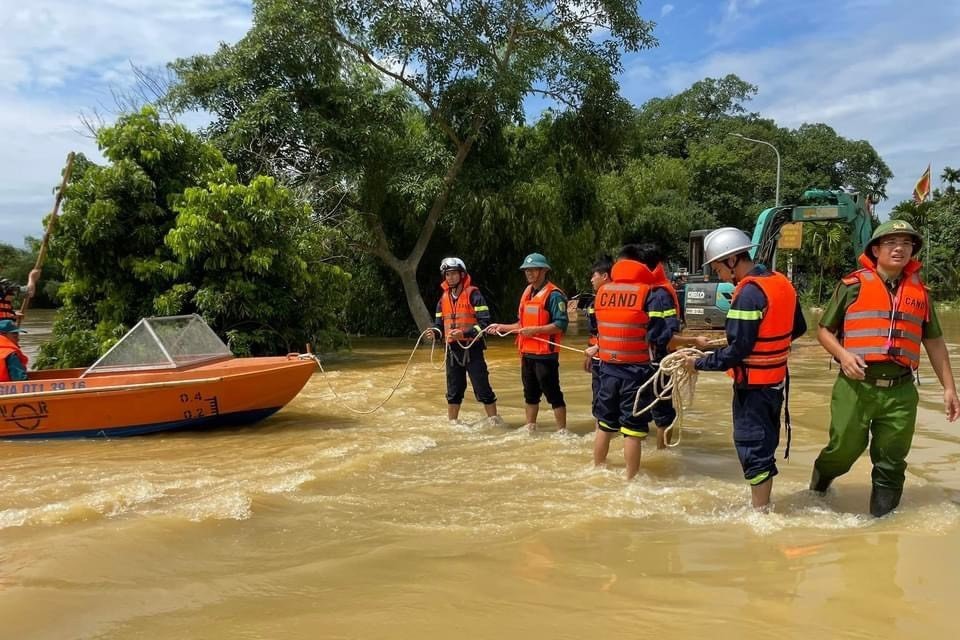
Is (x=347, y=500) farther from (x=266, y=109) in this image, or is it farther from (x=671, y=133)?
(x=671, y=133)

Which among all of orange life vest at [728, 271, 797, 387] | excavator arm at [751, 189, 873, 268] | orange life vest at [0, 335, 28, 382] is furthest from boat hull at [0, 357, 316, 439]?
excavator arm at [751, 189, 873, 268]

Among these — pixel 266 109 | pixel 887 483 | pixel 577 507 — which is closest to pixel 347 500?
pixel 577 507

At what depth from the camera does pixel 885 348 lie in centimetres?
363

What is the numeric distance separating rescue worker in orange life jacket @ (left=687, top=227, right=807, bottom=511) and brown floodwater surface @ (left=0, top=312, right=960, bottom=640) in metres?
0.42

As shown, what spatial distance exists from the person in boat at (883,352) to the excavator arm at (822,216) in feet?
21.4

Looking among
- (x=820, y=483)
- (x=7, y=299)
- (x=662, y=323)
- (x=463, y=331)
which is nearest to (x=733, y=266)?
(x=662, y=323)

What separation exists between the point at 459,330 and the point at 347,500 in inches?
105

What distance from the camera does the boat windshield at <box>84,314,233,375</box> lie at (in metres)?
6.69

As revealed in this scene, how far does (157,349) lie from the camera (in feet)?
22.2

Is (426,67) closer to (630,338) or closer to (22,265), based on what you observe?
(630,338)

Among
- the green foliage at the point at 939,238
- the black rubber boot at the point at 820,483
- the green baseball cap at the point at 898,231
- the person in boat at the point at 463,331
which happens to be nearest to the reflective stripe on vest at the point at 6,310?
the person in boat at the point at 463,331

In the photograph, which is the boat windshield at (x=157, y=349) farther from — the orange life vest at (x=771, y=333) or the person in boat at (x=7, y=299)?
the orange life vest at (x=771, y=333)

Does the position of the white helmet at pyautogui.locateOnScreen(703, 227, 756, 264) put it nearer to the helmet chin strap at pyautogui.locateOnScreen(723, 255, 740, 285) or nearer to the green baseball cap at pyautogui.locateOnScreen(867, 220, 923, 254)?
the helmet chin strap at pyautogui.locateOnScreen(723, 255, 740, 285)

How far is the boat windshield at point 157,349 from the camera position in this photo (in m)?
6.69
